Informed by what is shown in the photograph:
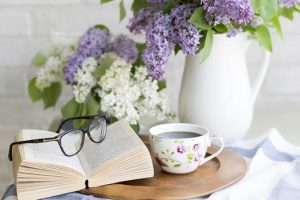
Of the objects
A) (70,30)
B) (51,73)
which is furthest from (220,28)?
(70,30)

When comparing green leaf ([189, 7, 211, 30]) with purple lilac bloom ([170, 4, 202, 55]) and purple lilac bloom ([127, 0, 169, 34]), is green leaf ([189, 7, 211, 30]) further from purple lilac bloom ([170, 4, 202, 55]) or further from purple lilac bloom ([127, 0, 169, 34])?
purple lilac bloom ([127, 0, 169, 34])

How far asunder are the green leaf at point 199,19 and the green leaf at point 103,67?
0.27 meters

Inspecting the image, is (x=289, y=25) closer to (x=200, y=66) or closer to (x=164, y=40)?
(x=200, y=66)

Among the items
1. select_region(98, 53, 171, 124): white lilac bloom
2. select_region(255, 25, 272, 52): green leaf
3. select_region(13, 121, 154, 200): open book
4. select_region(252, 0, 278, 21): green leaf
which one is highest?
select_region(252, 0, 278, 21): green leaf

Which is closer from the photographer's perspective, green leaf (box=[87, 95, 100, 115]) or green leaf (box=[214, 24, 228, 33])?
green leaf (box=[214, 24, 228, 33])

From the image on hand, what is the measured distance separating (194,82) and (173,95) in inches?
17.5

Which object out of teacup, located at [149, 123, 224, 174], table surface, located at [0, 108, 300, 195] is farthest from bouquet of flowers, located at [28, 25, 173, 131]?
table surface, located at [0, 108, 300, 195]

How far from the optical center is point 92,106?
41.3 inches

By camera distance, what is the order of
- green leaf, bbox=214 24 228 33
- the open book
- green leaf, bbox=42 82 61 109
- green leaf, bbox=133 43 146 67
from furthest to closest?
green leaf, bbox=42 82 61 109, green leaf, bbox=133 43 146 67, green leaf, bbox=214 24 228 33, the open book

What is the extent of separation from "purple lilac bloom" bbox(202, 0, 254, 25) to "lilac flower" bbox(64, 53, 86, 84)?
317 millimetres

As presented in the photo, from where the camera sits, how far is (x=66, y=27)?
1422 millimetres

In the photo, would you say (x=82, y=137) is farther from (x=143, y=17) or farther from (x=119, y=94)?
(x=143, y=17)

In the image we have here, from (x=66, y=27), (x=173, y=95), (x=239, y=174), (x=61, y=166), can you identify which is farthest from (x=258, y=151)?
(x=66, y=27)

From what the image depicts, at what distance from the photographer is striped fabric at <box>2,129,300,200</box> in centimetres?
79
